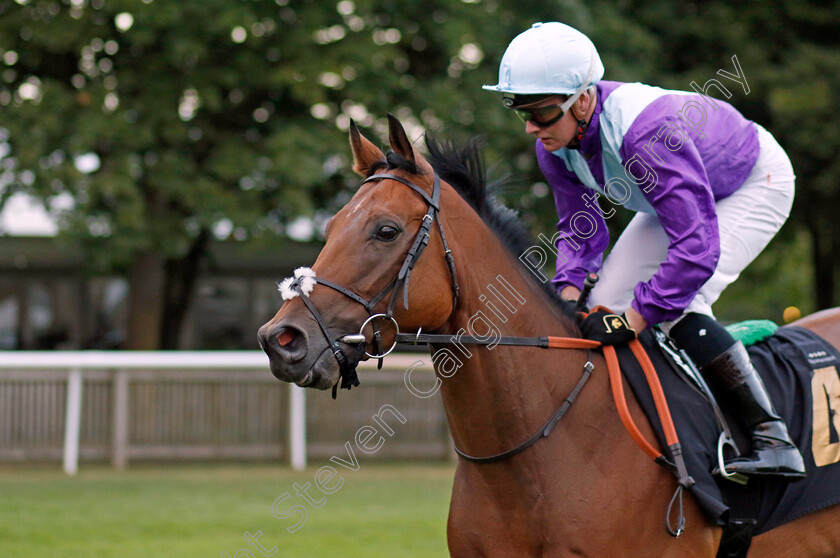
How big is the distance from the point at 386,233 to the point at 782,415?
1.65m

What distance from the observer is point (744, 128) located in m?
3.36

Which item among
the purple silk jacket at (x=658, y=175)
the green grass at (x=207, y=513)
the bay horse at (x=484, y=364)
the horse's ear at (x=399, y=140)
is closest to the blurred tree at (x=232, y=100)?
the green grass at (x=207, y=513)

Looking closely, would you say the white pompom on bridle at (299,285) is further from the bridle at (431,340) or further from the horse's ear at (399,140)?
the horse's ear at (399,140)

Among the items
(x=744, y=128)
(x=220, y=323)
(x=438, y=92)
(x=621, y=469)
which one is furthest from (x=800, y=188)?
(x=621, y=469)

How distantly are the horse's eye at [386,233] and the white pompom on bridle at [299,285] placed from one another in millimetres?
218

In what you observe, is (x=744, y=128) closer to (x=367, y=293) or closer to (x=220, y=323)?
(x=367, y=293)

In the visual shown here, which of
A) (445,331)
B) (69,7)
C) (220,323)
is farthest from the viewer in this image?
(220,323)

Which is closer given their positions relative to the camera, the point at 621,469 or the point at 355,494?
the point at 621,469

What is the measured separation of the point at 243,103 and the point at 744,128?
862cm

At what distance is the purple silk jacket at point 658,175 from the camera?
2.89m

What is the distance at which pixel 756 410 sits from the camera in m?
3.06

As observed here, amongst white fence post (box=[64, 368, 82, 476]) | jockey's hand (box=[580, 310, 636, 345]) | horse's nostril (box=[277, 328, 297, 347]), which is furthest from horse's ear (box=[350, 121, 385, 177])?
white fence post (box=[64, 368, 82, 476])

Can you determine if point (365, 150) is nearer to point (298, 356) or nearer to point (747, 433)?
point (298, 356)

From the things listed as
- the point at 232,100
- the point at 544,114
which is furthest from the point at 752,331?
the point at 232,100
